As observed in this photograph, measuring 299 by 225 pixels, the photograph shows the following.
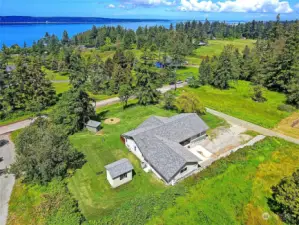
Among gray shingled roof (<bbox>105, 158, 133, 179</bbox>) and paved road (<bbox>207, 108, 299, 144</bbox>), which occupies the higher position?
gray shingled roof (<bbox>105, 158, 133, 179</bbox>)

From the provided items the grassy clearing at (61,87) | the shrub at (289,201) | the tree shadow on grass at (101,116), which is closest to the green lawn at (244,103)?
the shrub at (289,201)

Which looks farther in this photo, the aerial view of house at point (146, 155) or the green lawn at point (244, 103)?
the green lawn at point (244, 103)

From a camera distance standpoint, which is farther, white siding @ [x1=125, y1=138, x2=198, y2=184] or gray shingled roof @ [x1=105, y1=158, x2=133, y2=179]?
white siding @ [x1=125, y1=138, x2=198, y2=184]

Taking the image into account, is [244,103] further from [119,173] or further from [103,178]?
[103,178]

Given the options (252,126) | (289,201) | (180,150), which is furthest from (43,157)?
(252,126)

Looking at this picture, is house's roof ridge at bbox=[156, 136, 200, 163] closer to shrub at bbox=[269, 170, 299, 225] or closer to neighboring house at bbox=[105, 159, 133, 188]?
neighboring house at bbox=[105, 159, 133, 188]

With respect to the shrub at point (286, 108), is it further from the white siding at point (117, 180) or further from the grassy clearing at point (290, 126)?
the white siding at point (117, 180)

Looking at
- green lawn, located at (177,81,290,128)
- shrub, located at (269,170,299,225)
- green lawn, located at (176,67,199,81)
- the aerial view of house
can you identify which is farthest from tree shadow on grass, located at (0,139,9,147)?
green lawn, located at (176,67,199,81)
